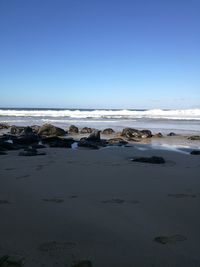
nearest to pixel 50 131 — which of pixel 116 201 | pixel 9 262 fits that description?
pixel 116 201

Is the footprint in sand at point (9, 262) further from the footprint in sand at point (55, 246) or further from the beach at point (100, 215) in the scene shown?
the footprint in sand at point (55, 246)

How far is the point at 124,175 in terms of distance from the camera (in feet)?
22.3

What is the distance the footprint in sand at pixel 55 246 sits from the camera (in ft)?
11.3

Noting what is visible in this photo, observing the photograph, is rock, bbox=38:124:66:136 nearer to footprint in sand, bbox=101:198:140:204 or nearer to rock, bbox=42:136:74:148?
rock, bbox=42:136:74:148

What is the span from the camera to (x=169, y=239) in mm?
3678

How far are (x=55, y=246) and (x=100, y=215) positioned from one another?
1010mm

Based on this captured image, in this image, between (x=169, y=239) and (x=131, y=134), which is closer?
(x=169, y=239)

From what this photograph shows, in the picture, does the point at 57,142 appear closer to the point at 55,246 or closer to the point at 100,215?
the point at 100,215

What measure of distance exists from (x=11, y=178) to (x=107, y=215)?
2.55 meters

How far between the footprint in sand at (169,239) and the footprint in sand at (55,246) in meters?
0.80

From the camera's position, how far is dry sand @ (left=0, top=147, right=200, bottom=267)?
11.0ft

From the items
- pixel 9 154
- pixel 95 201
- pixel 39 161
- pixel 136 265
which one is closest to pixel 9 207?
pixel 95 201

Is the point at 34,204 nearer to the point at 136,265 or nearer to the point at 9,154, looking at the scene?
the point at 136,265

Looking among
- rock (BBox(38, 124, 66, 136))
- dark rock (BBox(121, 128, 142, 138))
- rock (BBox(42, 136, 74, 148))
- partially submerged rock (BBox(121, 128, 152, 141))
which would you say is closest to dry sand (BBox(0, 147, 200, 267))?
rock (BBox(42, 136, 74, 148))
